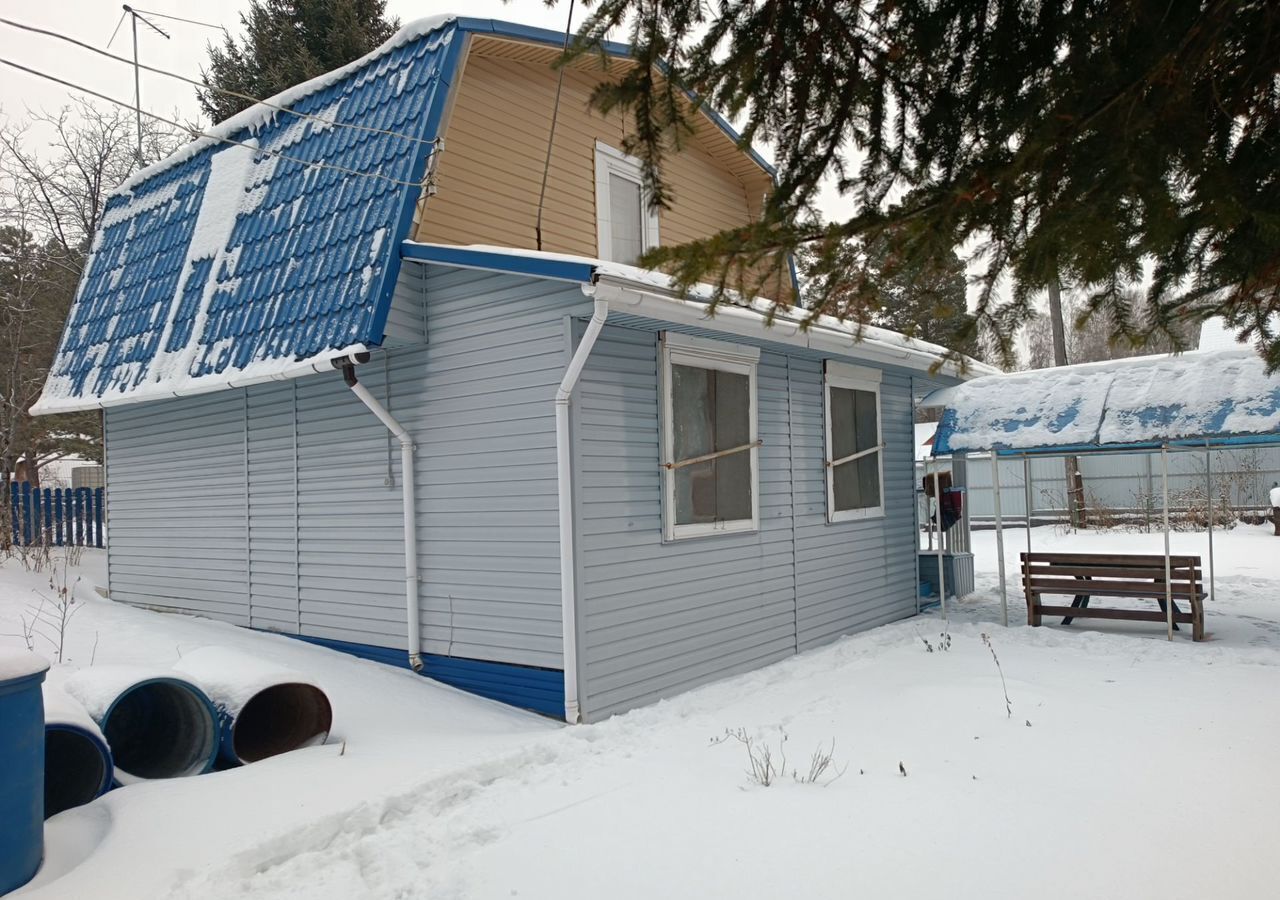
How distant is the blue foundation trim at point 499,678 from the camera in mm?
6254

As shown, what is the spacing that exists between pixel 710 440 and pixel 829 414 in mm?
2292

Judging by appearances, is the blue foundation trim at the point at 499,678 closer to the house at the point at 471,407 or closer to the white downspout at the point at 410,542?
the house at the point at 471,407

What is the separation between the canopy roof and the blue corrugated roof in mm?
6486

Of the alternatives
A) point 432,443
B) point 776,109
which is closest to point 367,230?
point 432,443

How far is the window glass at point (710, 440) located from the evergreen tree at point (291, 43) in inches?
669

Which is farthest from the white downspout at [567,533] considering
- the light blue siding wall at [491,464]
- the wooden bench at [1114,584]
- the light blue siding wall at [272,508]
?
the wooden bench at [1114,584]

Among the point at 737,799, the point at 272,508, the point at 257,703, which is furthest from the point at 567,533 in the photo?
the point at 272,508

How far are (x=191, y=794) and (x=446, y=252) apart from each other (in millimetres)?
3890

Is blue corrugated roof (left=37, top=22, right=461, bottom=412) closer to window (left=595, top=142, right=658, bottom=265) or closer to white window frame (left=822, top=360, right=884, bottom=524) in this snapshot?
window (left=595, top=142, right=658, bottom=265)

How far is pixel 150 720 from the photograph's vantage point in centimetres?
554

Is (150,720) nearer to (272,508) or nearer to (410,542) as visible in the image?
(410,542)

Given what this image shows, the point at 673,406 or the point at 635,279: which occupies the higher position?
the point at 635,279

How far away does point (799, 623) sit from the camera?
857 centimetres

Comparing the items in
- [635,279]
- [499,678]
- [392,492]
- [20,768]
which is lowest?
[499,678]
